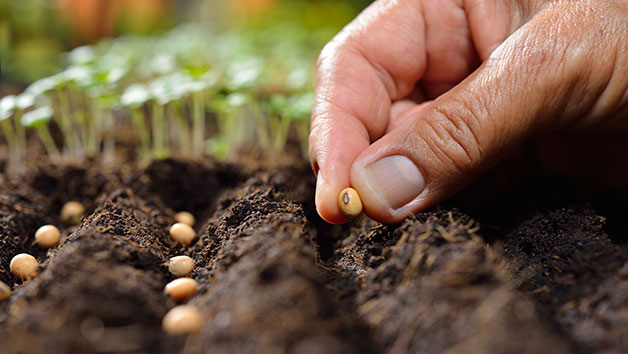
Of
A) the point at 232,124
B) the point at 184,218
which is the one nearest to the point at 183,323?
the point at 184,218

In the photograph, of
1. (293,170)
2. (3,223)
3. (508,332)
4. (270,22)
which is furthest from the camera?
(270,22)

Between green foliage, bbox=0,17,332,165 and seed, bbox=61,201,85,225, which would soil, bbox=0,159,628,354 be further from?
green foliage, bbox=0,17,332,165

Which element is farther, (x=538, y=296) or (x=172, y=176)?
(x=172, y=176)

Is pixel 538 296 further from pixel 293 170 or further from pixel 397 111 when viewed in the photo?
pixel 293 170

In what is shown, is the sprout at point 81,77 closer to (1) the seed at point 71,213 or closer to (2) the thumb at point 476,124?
(1) the seed at point 71,213

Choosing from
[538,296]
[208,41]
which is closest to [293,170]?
[538,296]

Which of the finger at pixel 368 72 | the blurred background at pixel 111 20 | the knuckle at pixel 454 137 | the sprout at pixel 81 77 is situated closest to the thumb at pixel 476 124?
the knuckle at pixel 454 137

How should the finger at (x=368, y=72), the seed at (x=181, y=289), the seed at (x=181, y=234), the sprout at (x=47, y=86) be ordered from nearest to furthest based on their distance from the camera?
the seed at (x=181, y=289) < the seed at (x=181, y=234) < the finger at (x=368, y=72) < the sprout at (x=47, y=86)
